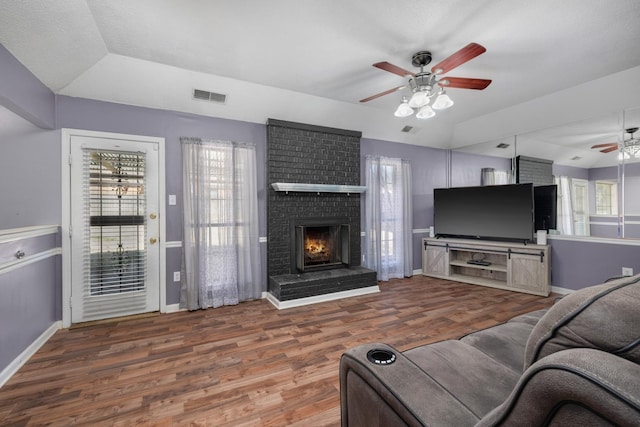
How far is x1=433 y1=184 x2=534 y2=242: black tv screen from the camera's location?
428 cm

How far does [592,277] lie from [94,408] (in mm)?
5711

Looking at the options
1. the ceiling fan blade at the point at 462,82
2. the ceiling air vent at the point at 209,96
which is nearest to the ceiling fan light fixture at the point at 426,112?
the ceiling fan blade at the point at 462,82

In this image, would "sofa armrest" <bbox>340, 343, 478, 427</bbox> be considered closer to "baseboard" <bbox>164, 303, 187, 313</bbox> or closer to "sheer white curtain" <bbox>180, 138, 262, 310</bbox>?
"sheer white curtain" <bbox>180, 138, 262, 310</bbox>

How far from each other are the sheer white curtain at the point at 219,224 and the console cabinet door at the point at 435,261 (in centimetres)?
319

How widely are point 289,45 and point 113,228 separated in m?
2.86

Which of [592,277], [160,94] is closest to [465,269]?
[592,277]

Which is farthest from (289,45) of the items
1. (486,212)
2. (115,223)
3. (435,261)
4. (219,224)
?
(435,261)

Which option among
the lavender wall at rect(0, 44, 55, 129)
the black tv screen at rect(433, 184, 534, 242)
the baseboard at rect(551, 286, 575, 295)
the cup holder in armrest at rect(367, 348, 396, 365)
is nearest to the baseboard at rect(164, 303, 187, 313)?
the lavender wall at rect(0, 44, 55, 129)

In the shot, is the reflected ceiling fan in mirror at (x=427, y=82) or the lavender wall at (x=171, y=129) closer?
the reflected ceiling fan in mirror at (x=427, y=82)

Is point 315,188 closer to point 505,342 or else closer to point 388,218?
point 388,218

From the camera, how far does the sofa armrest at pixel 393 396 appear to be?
87 centimetres

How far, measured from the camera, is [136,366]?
2309 mm

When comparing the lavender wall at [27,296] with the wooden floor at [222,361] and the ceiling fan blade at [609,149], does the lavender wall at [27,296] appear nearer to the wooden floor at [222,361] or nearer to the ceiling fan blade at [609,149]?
the wooden floor at [222,361]

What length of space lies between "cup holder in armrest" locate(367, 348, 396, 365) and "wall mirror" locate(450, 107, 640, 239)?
450 centimetres
